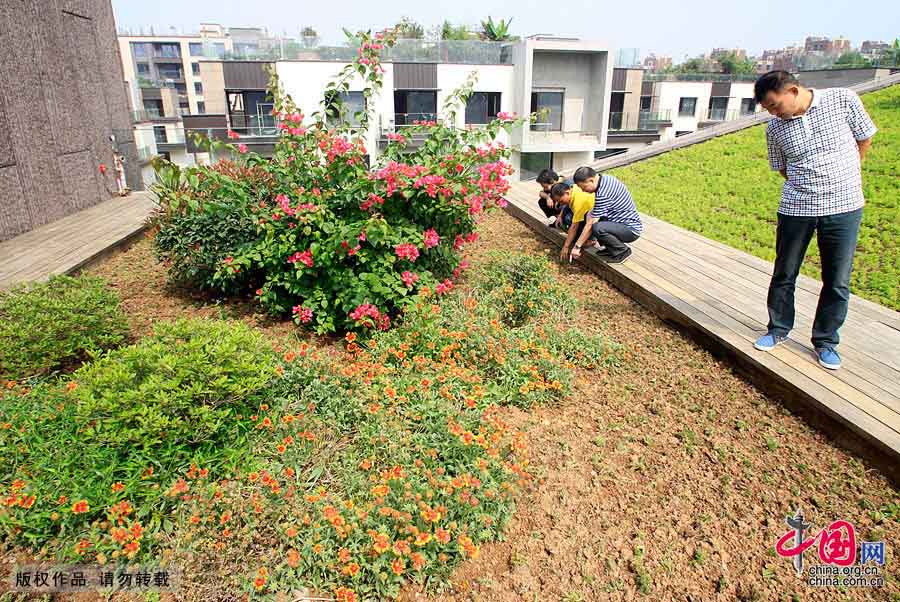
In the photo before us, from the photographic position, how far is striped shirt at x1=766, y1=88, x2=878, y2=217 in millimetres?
2945

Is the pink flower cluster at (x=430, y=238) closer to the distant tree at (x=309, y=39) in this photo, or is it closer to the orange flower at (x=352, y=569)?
the orange flower at (x=352, y=569)

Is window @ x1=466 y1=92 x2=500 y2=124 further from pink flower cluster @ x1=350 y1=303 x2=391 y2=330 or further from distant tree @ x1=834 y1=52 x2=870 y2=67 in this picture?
distant tree @ x1=834 y1=52 x2=870 y2=67

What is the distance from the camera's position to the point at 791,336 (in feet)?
11.7

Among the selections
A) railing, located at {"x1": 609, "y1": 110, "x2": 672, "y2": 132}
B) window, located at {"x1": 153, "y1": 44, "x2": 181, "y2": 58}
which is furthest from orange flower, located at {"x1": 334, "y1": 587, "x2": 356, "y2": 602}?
window, located at {"x1": 153, "y1": 44, "x2": 181, "y2": 58}

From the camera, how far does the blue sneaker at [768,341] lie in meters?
3.38

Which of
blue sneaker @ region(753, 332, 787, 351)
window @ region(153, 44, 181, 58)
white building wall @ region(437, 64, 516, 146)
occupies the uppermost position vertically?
window @ region(153, 44, 181, 58)

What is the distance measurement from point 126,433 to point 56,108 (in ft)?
31.5

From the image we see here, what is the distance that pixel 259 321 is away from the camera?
4.48 meters

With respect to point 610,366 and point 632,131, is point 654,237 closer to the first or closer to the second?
point 610,366

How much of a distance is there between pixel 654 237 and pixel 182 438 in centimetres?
543

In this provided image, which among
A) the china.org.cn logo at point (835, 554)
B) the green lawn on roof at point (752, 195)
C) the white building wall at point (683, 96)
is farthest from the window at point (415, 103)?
the china.org.cn logo at point (835, 554)

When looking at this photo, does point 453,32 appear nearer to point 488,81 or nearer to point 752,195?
point 488,81

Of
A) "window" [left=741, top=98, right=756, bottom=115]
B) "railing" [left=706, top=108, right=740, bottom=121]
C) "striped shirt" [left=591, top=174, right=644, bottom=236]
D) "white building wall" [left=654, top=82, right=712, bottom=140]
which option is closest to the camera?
"striped shirt" [left=591, top=174, right=644, bottom=236]

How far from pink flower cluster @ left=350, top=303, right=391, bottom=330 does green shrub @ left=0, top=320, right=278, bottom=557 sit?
0.92 meters
